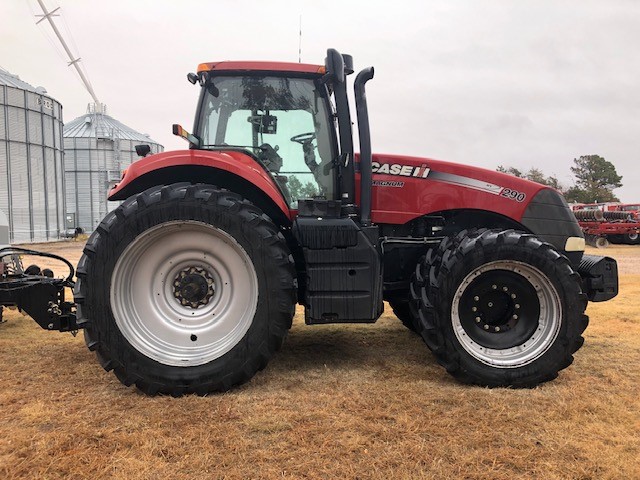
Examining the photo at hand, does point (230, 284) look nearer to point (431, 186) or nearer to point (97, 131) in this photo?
point (431, 186)

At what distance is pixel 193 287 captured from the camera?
3396mm

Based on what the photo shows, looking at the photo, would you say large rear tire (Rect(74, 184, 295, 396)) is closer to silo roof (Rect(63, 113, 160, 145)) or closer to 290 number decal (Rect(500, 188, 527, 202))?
290 number decal (Rect(500, 188, 527, 202))

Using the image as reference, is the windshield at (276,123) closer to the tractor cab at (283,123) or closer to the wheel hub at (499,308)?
the tractor cab at (283,123)

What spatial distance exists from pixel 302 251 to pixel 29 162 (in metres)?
21.2

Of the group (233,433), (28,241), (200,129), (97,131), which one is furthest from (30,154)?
(233,433)

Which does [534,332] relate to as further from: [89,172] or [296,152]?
[89,172]

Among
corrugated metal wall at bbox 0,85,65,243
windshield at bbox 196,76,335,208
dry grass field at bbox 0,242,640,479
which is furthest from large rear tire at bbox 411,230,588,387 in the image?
corrugated metal wall at bbox 0,85,65,243

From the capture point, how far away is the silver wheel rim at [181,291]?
3.26 metres

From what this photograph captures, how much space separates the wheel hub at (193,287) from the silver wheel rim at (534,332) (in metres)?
1.74

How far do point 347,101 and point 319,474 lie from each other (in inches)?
103

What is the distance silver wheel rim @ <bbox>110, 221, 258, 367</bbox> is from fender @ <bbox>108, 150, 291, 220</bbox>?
430 millimetres

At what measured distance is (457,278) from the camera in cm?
339

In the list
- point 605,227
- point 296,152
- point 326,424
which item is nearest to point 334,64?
point 296,152

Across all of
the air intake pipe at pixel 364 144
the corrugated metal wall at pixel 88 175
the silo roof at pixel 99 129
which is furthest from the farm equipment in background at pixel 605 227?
the silo roof at pixel 99 129
